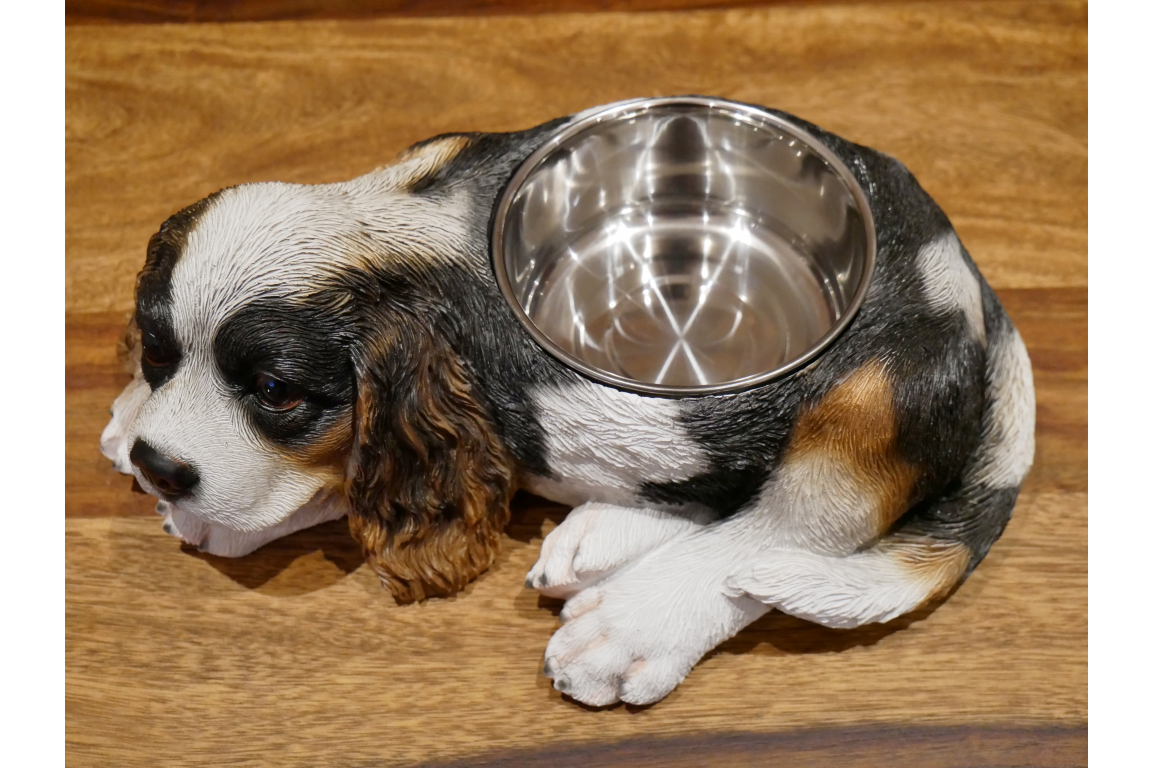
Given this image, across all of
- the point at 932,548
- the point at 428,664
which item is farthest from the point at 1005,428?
the point at 428,664

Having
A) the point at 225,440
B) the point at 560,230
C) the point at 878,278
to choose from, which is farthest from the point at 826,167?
the point at 225,440

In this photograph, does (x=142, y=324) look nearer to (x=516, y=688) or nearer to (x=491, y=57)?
(x=516, y=688)

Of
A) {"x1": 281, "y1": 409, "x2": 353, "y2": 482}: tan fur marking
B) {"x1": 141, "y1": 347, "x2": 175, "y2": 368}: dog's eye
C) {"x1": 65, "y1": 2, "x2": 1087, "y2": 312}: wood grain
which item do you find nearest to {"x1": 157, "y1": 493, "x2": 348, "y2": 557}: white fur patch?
{"x1": 281, "y1": 409, "x2": 353, "y2": 482}: tan fur marking

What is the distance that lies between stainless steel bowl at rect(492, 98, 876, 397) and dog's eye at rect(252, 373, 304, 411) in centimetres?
35

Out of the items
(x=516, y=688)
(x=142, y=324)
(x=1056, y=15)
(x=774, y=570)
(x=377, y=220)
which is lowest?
(x=516, y=688)

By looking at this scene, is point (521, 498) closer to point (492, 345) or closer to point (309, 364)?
point (492, 345)

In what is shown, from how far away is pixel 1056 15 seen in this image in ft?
6.86

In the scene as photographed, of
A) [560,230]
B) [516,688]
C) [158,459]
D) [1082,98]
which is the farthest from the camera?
[1082,98]

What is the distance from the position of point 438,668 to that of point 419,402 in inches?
14.5

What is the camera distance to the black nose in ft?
4.34

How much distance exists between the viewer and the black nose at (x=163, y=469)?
1.32 metres

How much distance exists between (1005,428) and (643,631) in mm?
534

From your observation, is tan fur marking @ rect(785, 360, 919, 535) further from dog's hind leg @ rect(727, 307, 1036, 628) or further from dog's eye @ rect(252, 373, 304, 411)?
dog's eye @ rect(252, 373, 304, 411)

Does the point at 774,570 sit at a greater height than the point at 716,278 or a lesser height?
lesser
